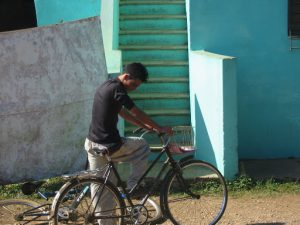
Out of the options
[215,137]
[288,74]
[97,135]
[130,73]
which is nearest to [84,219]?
[97,135]

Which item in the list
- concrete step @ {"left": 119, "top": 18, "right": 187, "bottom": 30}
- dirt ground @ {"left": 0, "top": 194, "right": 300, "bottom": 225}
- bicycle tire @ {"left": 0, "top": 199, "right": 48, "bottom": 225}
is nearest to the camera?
bicycle tire @ {"left": 0, "top": 199, "right": 48, "bottom": 225}

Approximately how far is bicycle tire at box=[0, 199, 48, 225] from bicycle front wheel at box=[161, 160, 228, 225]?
1.24 m

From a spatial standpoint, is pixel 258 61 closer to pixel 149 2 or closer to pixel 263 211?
pixel 149 2

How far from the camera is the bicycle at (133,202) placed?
5441 mm

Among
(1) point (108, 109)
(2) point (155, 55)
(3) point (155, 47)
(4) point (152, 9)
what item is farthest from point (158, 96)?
(1) point (108, 109)

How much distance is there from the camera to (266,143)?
28.9 ft

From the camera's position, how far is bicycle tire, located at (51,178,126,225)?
17.6ft

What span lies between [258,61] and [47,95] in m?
3.20

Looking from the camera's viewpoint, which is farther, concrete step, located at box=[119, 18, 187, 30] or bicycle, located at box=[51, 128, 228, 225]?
concrete step, located at box=[119, 18, 187, 30]

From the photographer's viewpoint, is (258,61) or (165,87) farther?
(165,87)

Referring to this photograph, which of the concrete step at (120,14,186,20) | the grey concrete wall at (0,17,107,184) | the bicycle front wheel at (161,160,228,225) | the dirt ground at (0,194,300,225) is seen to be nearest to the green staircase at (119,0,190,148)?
the concrete step at (120,14,186,20)

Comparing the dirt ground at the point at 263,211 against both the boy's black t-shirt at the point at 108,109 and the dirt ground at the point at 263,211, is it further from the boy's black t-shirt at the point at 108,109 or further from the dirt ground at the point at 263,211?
the boy's black t-shirt at the point at 108,109

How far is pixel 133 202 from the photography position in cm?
576

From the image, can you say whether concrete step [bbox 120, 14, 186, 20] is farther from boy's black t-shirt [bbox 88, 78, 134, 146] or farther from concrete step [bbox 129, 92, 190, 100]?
boy's black t-shirt [bbox 88, 78, 134, 146]
